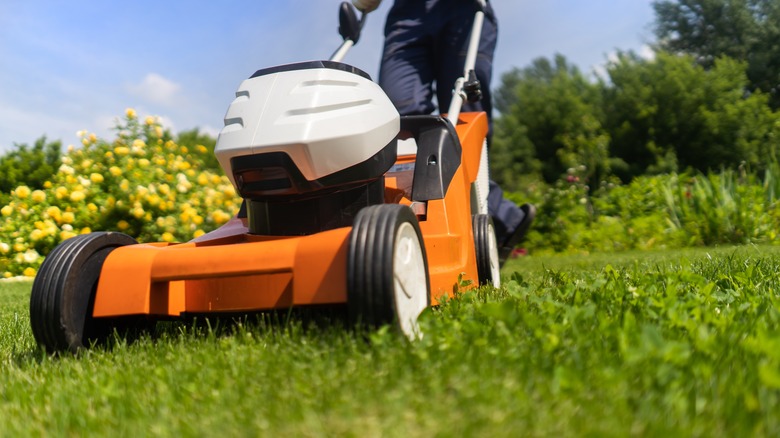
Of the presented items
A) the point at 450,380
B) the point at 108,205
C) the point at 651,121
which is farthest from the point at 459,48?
the point at 651,121

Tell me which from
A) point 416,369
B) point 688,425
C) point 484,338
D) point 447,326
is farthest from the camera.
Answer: point 447,326

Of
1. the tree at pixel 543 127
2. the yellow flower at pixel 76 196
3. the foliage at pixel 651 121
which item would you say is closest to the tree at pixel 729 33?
the foliage at pixel 651 121

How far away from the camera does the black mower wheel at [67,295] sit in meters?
1.78

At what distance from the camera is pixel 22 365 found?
1841 mm

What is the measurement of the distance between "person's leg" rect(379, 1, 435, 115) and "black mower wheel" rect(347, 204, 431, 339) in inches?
68.8

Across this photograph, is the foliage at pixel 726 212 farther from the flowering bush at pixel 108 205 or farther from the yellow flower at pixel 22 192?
the yellow flower at pixel 22 192

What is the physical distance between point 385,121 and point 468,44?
1.62 meters

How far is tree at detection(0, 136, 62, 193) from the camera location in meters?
7.15

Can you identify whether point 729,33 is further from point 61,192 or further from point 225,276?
point 225,276

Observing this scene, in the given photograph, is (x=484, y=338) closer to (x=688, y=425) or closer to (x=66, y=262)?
(x=688, y=425)

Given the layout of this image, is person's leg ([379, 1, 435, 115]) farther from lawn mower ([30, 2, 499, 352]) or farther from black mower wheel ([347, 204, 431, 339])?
black mower wheel ([347, 204, 431, 339])

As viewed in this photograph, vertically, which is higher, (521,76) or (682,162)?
(521,76)

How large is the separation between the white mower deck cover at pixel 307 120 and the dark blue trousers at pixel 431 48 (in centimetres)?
144

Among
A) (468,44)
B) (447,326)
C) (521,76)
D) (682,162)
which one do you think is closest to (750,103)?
(682,162)
